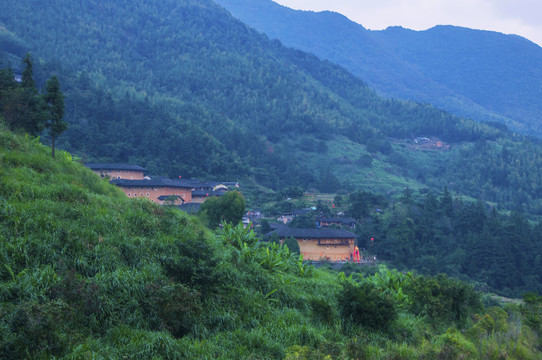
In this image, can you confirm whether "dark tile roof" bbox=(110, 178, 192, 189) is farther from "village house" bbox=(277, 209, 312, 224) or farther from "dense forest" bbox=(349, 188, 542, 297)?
"dense forest" bbox=(349, 188, 542, 297)

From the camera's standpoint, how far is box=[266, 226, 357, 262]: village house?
42.2m

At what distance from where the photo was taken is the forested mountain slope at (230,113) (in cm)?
7056

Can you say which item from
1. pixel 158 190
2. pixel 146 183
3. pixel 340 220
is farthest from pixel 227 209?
pixel 340 220

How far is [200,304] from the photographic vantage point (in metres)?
8.12

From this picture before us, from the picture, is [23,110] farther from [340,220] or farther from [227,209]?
[340,220]

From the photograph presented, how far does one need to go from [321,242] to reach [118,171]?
76.7ft

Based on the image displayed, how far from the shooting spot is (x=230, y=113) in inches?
4532

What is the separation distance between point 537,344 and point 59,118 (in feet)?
51.7

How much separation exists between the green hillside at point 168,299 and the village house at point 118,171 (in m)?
39.5

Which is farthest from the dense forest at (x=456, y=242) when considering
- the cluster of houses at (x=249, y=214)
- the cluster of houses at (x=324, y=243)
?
the cluster of houses at (x=324, y=243)

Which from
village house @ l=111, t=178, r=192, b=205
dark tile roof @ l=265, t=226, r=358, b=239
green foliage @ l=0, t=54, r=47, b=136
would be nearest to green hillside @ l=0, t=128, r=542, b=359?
green foliage @ l=0, t=54, r=47, b=136

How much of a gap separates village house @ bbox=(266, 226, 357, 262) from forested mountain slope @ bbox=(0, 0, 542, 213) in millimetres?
26466

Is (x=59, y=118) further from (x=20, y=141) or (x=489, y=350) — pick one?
(x=489, y=350)

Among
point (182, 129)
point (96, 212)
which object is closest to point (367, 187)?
point (182, 129)
